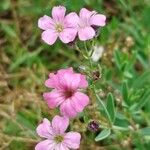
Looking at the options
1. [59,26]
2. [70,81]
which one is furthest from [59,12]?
[70,81]

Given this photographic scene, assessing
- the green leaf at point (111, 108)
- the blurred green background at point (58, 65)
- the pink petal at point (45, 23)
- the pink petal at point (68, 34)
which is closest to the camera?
the pink petal at point (68, 34)

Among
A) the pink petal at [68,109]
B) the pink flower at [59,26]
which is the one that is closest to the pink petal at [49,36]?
the pink flower at [59,26]

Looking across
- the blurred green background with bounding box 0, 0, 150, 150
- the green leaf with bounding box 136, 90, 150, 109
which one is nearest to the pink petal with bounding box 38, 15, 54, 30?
the blurred green background with bounding box 0, 0, 150, 150

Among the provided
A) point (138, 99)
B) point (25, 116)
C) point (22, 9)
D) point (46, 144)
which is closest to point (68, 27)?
point (46, 144)

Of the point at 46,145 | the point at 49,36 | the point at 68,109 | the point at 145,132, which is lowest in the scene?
the point at 145,132

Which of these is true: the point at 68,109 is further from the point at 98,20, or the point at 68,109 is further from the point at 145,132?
the point at 145,132

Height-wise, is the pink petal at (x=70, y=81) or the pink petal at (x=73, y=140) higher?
the pink petal at (x=70, y=81)

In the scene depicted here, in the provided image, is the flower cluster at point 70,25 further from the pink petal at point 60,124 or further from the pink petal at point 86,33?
the pink petal at point 60,124

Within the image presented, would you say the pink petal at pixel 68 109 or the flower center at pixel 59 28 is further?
the flower center at pixel 59 28

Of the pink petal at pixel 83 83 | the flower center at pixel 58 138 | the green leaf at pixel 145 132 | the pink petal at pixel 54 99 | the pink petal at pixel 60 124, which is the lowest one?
the green leaf at pixel 145 132
